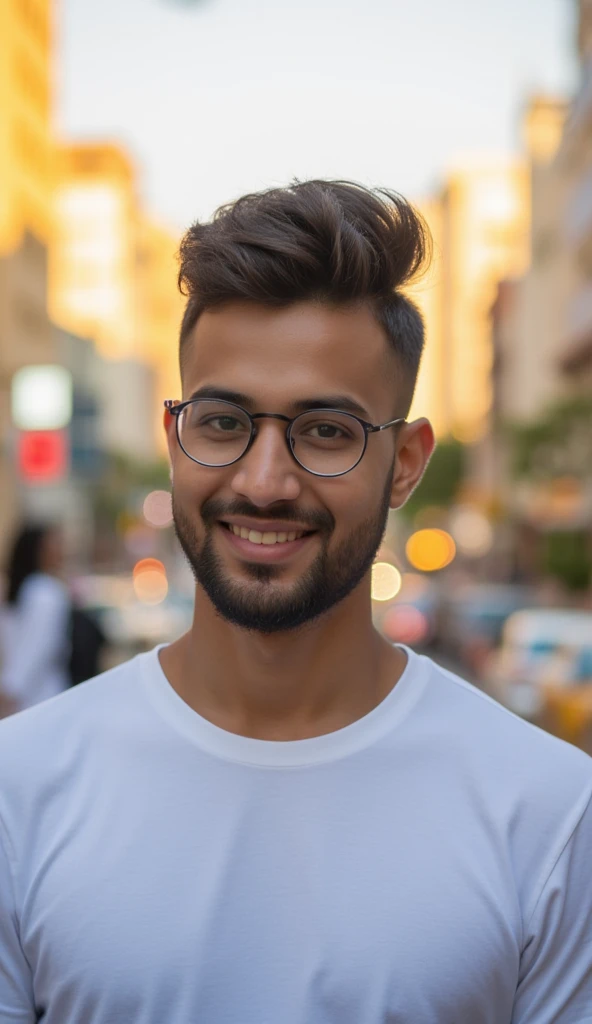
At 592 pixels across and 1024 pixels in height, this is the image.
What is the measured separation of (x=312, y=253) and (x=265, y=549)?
0.48 metres

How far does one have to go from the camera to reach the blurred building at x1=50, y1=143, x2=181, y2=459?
117 m

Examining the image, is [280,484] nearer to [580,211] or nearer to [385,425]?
[385,425]

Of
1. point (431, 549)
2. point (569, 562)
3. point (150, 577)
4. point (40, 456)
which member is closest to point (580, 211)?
point (569, 562)

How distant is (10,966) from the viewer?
2.24 meters

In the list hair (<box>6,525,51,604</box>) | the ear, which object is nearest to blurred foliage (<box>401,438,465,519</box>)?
hair (<box>6,525,51,604</box>)

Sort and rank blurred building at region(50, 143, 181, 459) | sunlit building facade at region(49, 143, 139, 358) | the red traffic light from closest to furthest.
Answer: the red traffic light, blurred building at region(50, 143, 181, 459), sunlit building facade at region(49, 143, 139, 358)

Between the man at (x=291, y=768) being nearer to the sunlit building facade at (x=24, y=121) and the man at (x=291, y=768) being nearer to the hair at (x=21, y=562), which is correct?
the hair at (x=21, y=562)

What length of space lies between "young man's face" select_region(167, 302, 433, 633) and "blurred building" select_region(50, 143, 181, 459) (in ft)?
344

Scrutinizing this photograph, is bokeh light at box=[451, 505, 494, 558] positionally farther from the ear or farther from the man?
the man

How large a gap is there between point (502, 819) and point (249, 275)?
0.95m

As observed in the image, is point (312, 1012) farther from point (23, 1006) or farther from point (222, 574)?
point (222, 574)

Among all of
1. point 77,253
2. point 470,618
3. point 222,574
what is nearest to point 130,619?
point 470,618

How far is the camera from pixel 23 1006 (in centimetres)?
226

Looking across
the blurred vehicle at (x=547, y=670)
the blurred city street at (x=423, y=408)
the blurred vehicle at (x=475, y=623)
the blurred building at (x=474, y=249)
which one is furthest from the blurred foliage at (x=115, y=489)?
the blurred building at (x=474, y=249)
